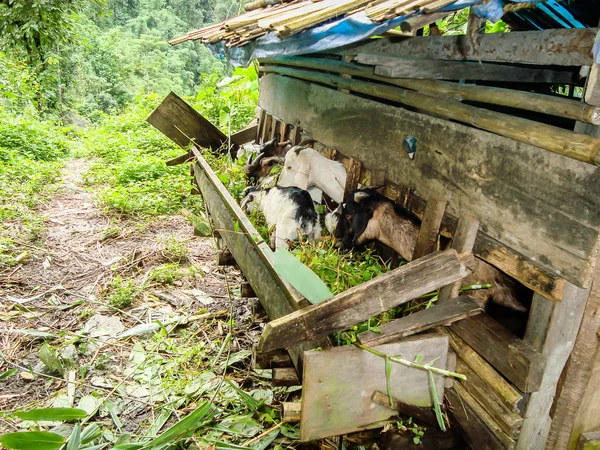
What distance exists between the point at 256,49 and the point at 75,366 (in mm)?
3360

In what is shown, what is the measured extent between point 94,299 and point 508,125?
4.66 m

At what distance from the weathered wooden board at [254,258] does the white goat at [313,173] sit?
2.63 ft

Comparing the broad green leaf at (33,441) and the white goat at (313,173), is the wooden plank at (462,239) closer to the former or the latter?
the white goat at (313,173)

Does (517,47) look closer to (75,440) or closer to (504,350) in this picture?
(504,350)

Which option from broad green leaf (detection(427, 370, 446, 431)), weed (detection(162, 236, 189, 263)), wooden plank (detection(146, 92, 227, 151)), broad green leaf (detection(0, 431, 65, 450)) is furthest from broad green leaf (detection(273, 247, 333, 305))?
wooden plank (detection(146, 92, 227, 151))

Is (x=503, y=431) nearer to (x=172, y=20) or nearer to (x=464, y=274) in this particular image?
(x=464, y=274)

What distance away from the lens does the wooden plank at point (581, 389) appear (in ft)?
7.28

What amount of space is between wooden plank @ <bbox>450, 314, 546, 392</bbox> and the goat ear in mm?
1298

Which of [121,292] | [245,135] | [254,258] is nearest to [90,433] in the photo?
[254,258]

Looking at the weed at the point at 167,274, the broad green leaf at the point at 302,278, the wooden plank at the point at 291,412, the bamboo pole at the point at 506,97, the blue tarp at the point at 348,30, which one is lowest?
the weed at the point at 167,274

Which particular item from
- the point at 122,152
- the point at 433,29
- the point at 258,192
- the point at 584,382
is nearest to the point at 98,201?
the point at 122,152

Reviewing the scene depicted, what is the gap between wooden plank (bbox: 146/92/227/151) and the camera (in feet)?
23.4

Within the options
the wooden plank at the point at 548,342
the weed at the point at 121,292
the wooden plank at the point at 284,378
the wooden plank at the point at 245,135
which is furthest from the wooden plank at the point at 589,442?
the wooden plank at the point at 245,135

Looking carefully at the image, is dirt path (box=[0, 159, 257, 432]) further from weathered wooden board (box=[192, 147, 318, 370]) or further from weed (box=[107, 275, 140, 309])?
weathered wooden board (box=[192, 147, 318, 370])
